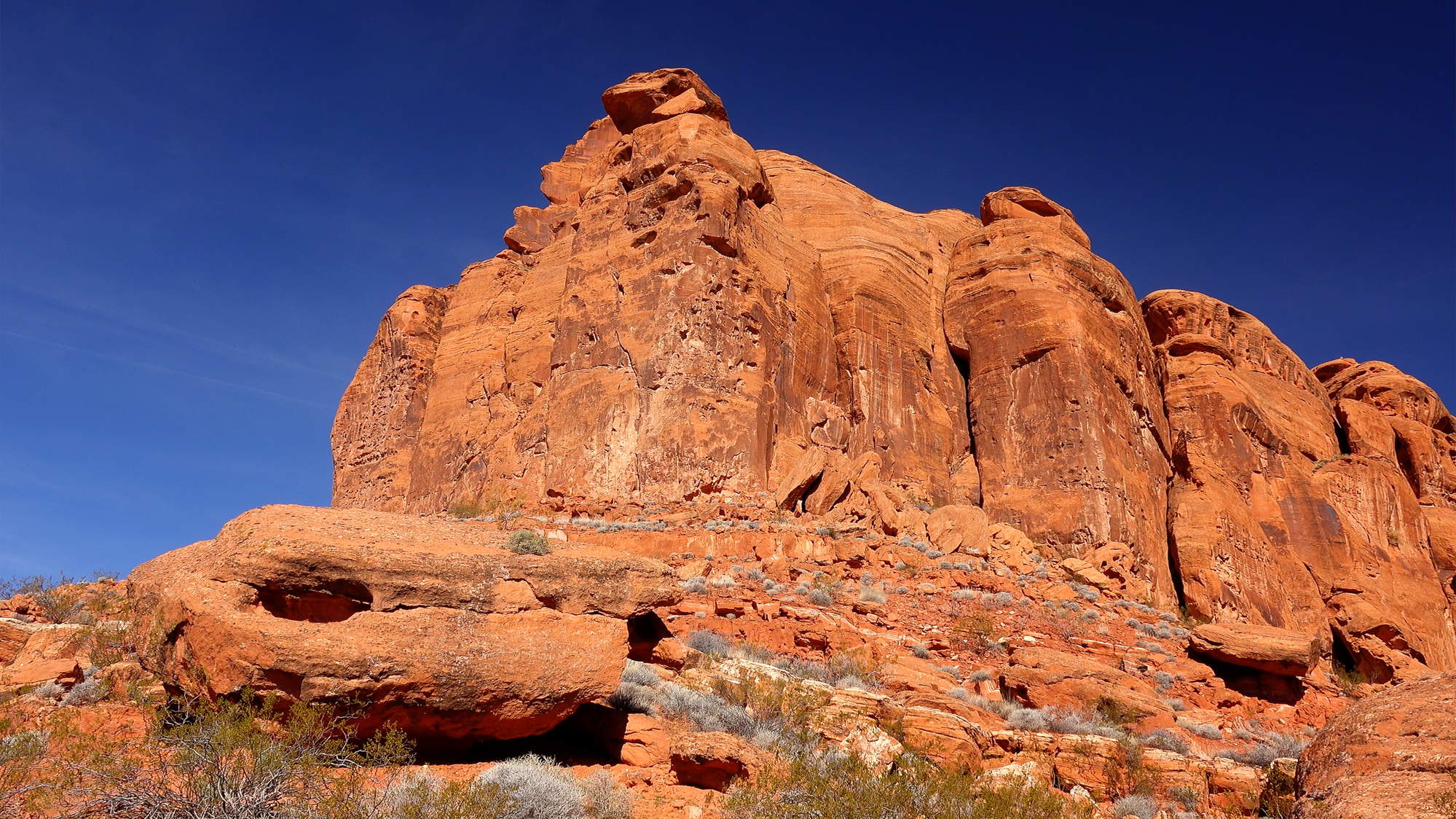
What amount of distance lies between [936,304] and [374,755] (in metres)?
29.6

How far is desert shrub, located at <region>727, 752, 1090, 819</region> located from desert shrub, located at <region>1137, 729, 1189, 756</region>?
14.2 feet

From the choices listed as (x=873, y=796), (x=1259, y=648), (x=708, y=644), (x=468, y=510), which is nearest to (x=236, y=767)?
(x=873, y=796)

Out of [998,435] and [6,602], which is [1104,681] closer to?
[6,602]

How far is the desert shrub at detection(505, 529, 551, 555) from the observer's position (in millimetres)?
8703

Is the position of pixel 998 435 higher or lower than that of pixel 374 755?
higher

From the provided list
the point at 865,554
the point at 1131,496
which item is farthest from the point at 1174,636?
the point at 1131,496

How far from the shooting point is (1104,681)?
13086 mm

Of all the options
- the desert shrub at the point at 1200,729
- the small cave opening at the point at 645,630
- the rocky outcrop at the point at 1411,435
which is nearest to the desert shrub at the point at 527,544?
the small cave opening at the point at 645,630

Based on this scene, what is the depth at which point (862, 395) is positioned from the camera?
29.7m

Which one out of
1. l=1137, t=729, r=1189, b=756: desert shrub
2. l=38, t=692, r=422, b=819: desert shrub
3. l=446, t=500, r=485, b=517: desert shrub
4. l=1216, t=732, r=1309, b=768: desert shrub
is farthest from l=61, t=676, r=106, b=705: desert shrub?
l=446, t=500, r=485, b=517: desert shrub

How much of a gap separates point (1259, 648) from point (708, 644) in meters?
9.82

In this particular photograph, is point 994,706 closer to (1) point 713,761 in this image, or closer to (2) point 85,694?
(1) point 713,761

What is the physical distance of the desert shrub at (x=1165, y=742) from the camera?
11461mm

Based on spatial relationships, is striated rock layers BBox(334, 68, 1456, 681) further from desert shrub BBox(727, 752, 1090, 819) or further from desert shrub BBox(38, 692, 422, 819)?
desert shrub BBox(38, 692, 422, 819)
